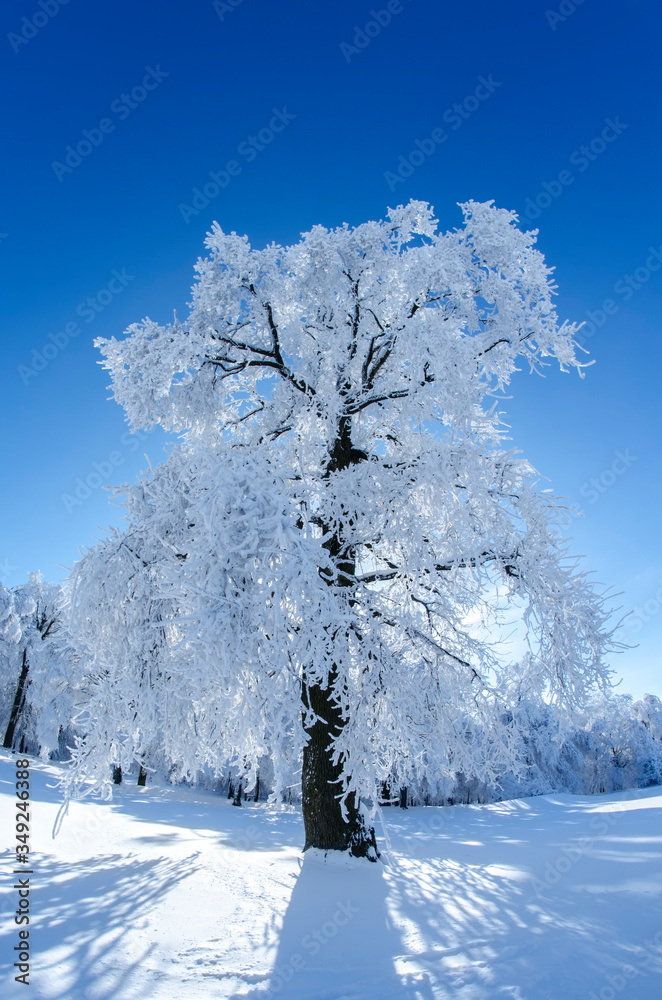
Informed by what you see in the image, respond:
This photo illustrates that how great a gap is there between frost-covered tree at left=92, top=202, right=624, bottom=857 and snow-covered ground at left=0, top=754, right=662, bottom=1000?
1172 mm

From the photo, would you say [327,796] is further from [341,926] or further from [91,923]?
[91,923]

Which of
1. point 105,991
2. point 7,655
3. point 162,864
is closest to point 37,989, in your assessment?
point 105,991

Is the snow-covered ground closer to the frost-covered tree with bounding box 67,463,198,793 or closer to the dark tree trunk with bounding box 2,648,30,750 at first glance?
the frost-covered tree with bounding box 67,463,198,793

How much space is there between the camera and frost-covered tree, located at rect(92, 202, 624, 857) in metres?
4.58

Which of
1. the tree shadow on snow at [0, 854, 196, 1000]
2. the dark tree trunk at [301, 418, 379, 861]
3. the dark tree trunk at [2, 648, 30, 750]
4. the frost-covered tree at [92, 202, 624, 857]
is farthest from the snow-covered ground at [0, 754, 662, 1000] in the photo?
the dark tree trunk at [2, 648, 30, 750]

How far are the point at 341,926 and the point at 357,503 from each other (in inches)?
169

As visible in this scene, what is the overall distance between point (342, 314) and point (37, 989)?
795cm

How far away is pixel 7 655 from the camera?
2484 cm

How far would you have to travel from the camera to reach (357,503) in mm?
6715

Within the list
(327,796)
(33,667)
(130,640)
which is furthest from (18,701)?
(327,796)

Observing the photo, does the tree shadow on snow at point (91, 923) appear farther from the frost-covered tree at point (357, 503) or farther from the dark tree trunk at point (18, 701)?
the dark tree trunk at point (18, 701)

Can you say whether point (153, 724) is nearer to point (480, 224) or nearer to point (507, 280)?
point (507, 280)

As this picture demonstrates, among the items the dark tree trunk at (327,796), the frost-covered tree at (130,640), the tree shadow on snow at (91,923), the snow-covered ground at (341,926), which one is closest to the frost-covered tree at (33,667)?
the frost-covered tree at (130,640)

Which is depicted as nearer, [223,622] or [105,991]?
[105,991]
